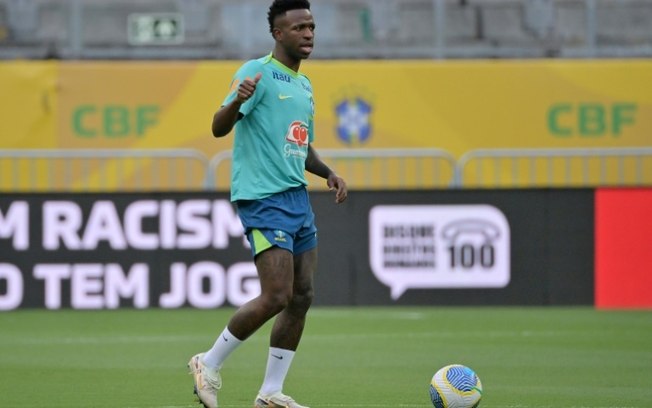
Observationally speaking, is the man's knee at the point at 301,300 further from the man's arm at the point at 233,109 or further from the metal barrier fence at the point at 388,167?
the metal barrier fence at the point at 388,167

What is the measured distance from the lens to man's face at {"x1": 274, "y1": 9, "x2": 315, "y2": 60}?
8.42 meters

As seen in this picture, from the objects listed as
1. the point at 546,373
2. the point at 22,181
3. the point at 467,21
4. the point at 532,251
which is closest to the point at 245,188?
the point at 546,373

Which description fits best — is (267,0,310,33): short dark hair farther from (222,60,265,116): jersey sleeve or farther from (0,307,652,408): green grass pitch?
(0,307,652,408): green grass pitch

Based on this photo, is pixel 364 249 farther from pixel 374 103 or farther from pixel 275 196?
pixel 275 196

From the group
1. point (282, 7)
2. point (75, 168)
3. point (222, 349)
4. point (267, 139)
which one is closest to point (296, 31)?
point (282, 7)

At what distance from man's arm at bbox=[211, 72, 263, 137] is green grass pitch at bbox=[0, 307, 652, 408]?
188cm

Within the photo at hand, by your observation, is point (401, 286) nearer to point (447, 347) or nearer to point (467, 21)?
point (447, 347)

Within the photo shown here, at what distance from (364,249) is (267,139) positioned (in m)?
8.84

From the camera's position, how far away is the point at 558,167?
18688 millimetres

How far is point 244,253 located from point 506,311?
316 centimetres

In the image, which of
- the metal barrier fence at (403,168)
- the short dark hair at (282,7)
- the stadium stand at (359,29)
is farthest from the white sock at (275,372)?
the stadium stand at (359,29)

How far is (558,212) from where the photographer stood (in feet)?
56.9

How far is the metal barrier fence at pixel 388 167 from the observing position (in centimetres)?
1827

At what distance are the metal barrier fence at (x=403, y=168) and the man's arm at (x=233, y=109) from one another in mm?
9964
